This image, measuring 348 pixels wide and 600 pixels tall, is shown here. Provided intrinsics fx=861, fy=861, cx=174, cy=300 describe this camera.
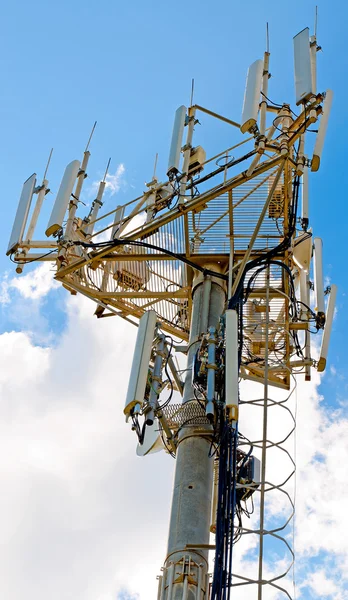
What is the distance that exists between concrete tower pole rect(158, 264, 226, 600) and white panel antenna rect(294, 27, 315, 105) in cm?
417

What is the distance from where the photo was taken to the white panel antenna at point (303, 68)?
1334 centimetres

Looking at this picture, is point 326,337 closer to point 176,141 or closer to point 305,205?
point 305,205

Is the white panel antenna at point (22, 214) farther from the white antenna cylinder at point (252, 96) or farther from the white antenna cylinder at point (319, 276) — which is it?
the white antenna cylinder at point (319, 276)

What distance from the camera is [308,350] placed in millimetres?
15445

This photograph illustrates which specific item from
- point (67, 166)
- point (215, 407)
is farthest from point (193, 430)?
point (67, 166)

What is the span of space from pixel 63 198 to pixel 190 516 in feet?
22.4

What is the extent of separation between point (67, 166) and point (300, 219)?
15.6ft

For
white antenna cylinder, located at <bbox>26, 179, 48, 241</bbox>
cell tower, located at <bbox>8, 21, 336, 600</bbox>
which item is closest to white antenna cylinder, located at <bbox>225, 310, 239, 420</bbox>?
cell tower, located at <bbox>8, 21, 336, 600</bbox>

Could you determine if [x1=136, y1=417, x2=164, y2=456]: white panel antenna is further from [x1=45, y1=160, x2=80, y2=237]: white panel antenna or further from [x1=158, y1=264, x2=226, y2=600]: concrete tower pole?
[x1=45, y1=160, x2=80, y2=237]: white panel antenna

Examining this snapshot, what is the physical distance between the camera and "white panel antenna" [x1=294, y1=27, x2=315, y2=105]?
13344 mm

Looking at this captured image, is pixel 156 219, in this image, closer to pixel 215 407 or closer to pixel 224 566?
pixel 215 407

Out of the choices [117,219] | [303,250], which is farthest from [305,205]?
[117,219]

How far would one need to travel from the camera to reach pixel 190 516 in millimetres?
11891

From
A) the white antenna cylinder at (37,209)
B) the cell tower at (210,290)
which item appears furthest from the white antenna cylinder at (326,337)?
the white antenna cylinder at (37,209)
